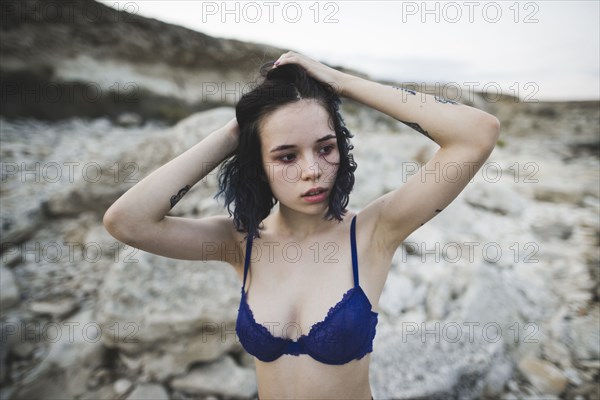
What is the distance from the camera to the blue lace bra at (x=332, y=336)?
129 cm

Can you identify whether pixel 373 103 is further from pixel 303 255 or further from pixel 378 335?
pixel 378 335

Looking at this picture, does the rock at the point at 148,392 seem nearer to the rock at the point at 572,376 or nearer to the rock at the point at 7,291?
the rock at the point at 7,291

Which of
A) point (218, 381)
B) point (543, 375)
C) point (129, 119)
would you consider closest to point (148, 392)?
point (218, 381)

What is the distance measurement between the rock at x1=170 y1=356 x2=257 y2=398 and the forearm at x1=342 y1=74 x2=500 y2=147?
7.31ft

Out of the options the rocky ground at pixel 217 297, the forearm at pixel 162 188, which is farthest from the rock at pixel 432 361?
the forearm at pixel 162 188

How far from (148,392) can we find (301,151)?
2240 millimetres

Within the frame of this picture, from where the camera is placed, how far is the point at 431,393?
2.14 metres

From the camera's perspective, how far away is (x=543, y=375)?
2.39 metres

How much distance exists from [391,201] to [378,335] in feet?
5.34

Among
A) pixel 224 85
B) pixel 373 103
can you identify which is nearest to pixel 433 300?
pixel 373 103

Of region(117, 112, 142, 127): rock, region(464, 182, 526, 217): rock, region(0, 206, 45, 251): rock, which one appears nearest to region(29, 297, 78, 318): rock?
region(0, 206, 45, 251): rock

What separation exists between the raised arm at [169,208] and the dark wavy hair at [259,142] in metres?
0.11

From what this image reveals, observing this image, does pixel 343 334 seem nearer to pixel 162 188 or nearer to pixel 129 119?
pixel 162 188

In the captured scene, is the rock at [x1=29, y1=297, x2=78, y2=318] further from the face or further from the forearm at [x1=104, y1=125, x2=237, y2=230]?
the face
